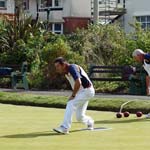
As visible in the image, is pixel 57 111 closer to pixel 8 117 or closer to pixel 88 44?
pixel 8 117

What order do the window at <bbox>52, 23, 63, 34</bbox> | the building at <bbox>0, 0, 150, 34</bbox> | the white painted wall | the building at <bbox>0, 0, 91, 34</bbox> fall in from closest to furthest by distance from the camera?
1. the building at <bbox>0, 0, 150, 34</bbox>
2. the building at <bbox>0, 0, 91, 34</bbox>
3. the window at <bbox>52, 23, 63, 34</bbox>
4. the white painted wall

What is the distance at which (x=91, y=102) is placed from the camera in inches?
723

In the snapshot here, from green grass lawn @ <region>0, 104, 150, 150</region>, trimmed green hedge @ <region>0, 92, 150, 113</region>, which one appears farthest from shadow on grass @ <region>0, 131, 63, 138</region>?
trimmed green hedge @ <region>0, 92, 150, 113</region>

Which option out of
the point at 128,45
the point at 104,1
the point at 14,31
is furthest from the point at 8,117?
the point at 104,1

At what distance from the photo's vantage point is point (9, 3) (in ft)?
194

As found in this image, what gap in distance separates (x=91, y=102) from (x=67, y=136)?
6.49m

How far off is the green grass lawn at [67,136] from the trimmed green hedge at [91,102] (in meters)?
0.73

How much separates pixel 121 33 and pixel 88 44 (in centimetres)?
175

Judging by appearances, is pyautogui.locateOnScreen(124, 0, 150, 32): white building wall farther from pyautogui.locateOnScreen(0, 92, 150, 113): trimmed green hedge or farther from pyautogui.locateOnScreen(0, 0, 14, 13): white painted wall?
pyautogui.locateOnScreen(0, 92, 150, 113): trimmed green hedge

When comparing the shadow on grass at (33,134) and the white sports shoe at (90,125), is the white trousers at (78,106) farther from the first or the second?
the shadow on grass at (33,134)

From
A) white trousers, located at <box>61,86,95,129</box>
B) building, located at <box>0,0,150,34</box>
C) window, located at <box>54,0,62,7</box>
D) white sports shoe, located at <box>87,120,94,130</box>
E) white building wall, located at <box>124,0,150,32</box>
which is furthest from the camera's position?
window, located at <box>54,0,62,7</box>

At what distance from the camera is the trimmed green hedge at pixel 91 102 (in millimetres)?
17172

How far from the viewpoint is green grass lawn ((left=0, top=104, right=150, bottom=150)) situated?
10.6m

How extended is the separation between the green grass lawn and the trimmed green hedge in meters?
→ 0.73
